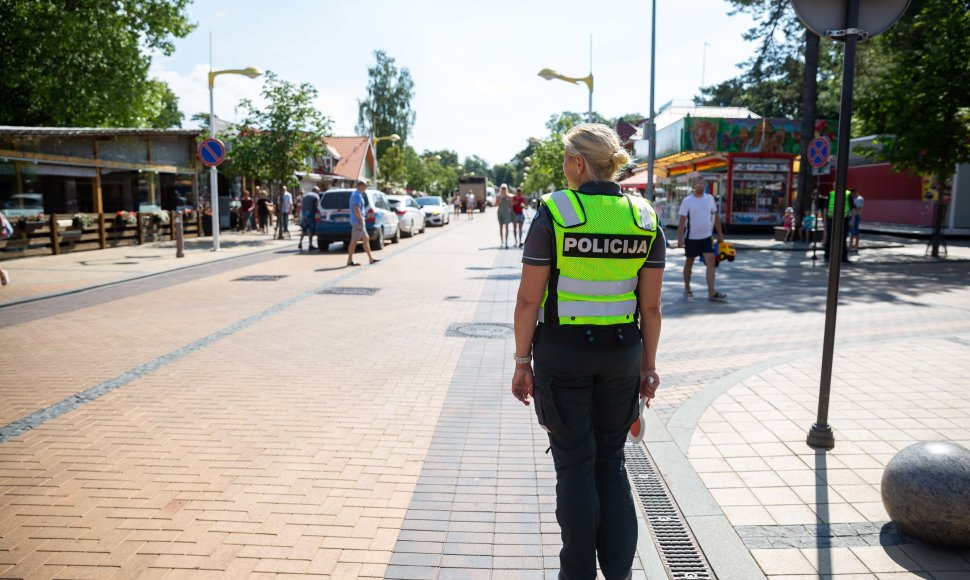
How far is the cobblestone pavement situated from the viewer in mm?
3234

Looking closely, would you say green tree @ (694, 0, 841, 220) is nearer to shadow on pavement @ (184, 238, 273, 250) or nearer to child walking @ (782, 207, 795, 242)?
child walking @ (782, 207, 795, 242)

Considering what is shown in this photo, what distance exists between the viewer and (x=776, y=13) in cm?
2350

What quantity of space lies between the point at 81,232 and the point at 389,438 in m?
18.0

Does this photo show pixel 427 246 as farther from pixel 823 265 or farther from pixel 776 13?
pixel 776 13

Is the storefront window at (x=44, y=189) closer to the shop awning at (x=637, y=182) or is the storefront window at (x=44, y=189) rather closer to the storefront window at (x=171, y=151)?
A: the storefront window at (x=171, y=151)

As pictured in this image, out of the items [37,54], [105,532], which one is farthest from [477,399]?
[37,54]

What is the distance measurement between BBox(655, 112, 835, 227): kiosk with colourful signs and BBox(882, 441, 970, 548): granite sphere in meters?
26.8

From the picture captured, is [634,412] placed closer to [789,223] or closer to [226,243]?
[226,243]

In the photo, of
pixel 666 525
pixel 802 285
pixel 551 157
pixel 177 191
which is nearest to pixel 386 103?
pixel 551 157

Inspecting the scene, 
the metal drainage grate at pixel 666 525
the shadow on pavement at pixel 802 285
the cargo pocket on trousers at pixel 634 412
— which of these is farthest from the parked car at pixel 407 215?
the cargo pocket on trousers at pixel 634 412

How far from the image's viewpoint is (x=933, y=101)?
1614 cm

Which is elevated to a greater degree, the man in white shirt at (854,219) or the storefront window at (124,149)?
the storefront window at (124,149)

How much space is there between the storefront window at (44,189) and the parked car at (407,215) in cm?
955

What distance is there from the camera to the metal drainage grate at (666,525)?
3109mm
